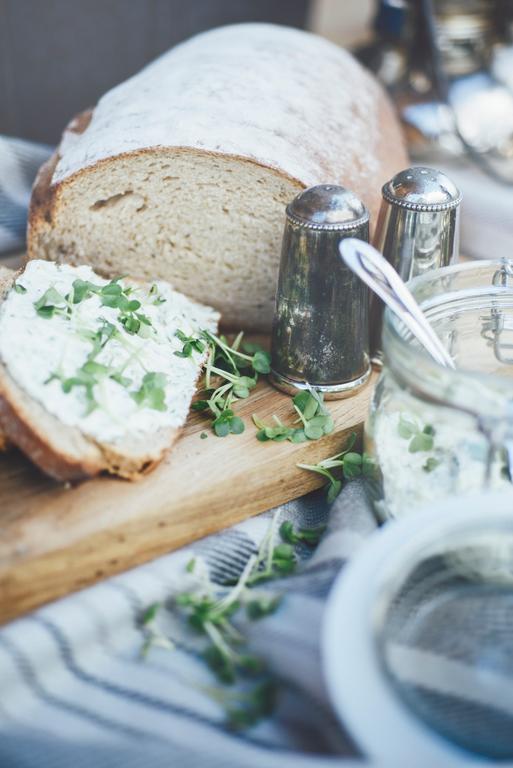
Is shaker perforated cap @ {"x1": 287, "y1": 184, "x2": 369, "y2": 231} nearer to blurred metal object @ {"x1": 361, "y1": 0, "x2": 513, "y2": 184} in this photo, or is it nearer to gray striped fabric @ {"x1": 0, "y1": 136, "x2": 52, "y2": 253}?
gray striped fabric @ {"x1": 0, "y1": 136, "x2": 52, "y2": 253}

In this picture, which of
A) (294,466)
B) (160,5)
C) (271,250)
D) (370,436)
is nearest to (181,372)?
(294,466)

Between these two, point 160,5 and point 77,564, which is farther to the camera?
point 160,5

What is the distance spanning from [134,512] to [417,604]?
20.7 inches

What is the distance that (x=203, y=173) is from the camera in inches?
79.7

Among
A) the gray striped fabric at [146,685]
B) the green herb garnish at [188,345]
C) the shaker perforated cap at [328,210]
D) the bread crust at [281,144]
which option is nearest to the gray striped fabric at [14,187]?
the bread crust at [281,144]

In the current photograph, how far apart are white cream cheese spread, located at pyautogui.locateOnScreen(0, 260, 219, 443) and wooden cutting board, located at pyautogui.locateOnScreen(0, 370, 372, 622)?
11 cm

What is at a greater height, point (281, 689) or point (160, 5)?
point (160, 5)

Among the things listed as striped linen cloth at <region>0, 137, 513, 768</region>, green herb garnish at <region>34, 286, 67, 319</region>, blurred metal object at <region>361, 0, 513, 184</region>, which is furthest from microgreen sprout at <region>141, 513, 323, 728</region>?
blurred metal object at <region>361, 0, 513, 184</region>

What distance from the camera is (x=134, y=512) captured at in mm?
1525

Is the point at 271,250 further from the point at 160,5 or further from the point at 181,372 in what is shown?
the point at 160,5

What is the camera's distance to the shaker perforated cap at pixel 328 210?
174 cm

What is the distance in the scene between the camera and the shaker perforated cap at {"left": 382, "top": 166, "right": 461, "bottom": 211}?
186 cm

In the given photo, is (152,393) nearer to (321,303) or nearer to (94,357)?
(94,357)

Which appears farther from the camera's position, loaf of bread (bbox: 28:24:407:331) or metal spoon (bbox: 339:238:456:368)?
loaf of bread (bbox: 28:24:407:331)
